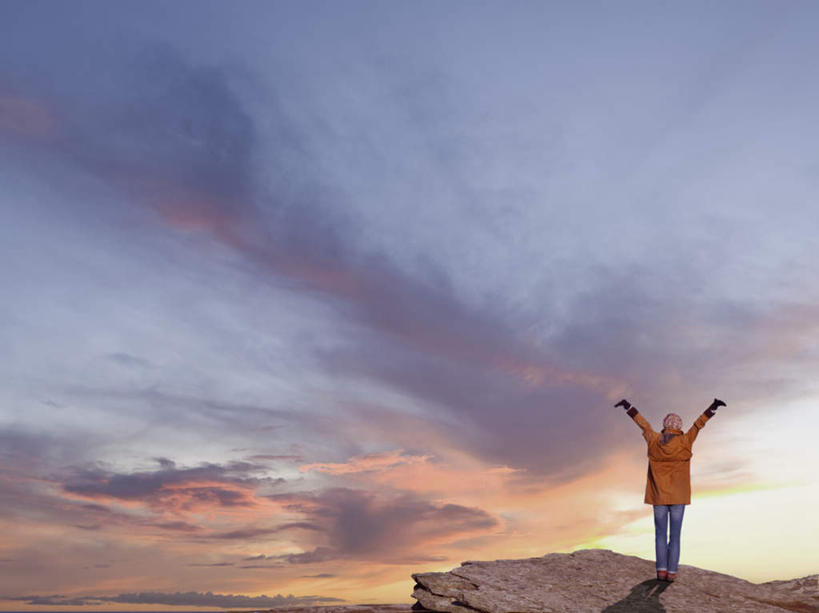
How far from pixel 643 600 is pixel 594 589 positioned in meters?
1.34

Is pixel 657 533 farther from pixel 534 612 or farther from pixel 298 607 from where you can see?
pixel 298 607

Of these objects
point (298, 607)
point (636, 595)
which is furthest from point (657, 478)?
point (298, 607)

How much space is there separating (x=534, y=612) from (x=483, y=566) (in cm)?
333

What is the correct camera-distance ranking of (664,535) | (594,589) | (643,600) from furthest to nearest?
(664,535) < (594,589) < (643,600)

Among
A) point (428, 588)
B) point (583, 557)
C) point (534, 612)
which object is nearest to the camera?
point (534, 612)

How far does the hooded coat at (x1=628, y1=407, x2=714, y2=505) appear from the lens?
18.2 metres

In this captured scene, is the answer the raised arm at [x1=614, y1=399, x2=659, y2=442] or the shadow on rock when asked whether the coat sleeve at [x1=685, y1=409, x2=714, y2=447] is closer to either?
the raised arm at [x1=614, y1=399, x2=659, y2=442]

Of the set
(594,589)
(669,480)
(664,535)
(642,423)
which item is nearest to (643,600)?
(594,589)

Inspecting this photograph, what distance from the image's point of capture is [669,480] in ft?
60.3

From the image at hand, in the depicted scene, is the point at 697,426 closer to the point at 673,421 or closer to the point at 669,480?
the point at 673,421

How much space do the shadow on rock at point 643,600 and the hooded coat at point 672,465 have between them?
222cm

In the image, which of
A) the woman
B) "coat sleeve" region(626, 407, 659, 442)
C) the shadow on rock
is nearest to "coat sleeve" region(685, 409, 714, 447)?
the woman

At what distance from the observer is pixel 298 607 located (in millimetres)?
17641

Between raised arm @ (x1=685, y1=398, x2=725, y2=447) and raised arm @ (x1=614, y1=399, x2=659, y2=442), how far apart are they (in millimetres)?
838
